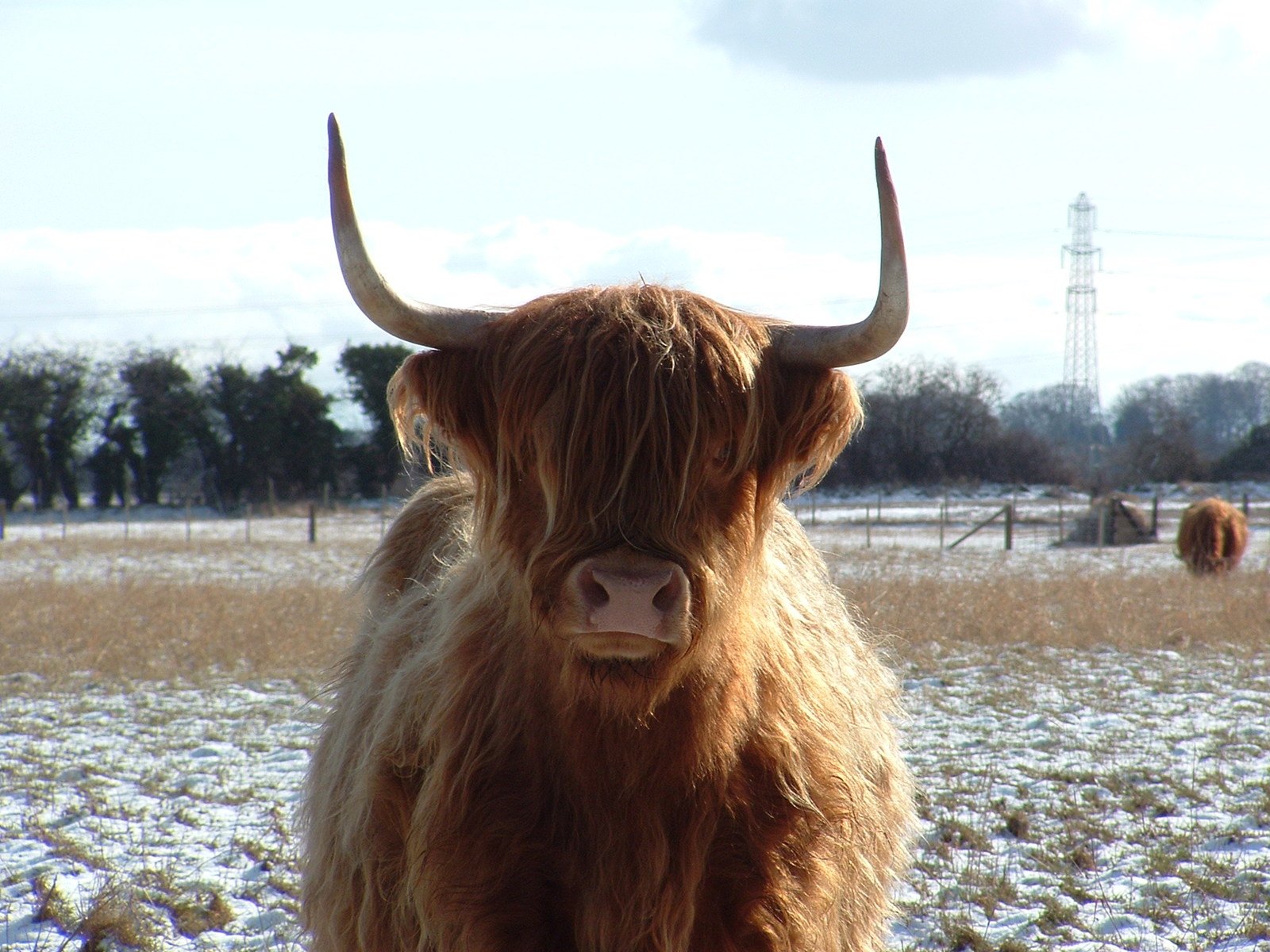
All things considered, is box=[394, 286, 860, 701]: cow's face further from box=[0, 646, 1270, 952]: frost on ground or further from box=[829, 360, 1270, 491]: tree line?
box=[829, 360, 1270, 491]: tree line

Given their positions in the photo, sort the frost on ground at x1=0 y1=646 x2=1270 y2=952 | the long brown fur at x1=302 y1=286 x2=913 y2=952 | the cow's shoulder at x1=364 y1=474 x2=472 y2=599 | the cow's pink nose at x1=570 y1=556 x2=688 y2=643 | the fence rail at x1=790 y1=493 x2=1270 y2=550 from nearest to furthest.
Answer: the cow's pink nose at x1=570 y1=556 x2=688 y2=643, the long brown fur at x1=302 y1=286 x2=913 y2=952, the frost on ground at x1=0 y1=646 x2=1270 y2=952, the cow's shoulder at x1=364 y1=474 x2=472 y2=599, the fence rail at x1=790 y1=493 x2=1270 y2=550

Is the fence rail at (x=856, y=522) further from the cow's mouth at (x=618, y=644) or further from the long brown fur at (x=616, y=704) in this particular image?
the cow's mouth at (x=618, y=644)

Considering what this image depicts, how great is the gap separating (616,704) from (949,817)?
283 centimetres

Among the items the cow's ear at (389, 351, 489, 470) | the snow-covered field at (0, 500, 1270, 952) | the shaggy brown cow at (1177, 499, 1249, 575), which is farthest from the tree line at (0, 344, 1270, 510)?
the cow's ear at (389, 351, 489, 470)

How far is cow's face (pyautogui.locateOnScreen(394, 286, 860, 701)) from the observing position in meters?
2.19

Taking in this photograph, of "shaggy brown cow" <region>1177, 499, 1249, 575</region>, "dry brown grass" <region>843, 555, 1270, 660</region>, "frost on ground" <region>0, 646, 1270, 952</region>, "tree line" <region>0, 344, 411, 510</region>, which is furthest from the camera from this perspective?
"tree line" <region>0, 344, 411, 510</region>

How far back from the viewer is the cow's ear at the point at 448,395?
2553 millimetres

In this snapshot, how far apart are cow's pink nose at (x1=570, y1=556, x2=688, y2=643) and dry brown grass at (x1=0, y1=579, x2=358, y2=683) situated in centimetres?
516

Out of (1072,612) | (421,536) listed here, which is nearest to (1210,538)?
(1072,612)

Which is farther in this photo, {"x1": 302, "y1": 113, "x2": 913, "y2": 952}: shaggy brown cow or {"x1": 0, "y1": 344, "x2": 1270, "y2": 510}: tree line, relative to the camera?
{"x1": 0, "y1": 344, "x2": 1270, "y2": 510}: tree line

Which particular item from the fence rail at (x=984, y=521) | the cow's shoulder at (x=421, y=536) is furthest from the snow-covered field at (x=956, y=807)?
the fence rail at (x=984, y=521)

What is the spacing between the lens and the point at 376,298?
7.80ft

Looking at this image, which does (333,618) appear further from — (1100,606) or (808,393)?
(808,393)

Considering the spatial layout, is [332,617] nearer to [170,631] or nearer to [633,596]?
[170,631]
